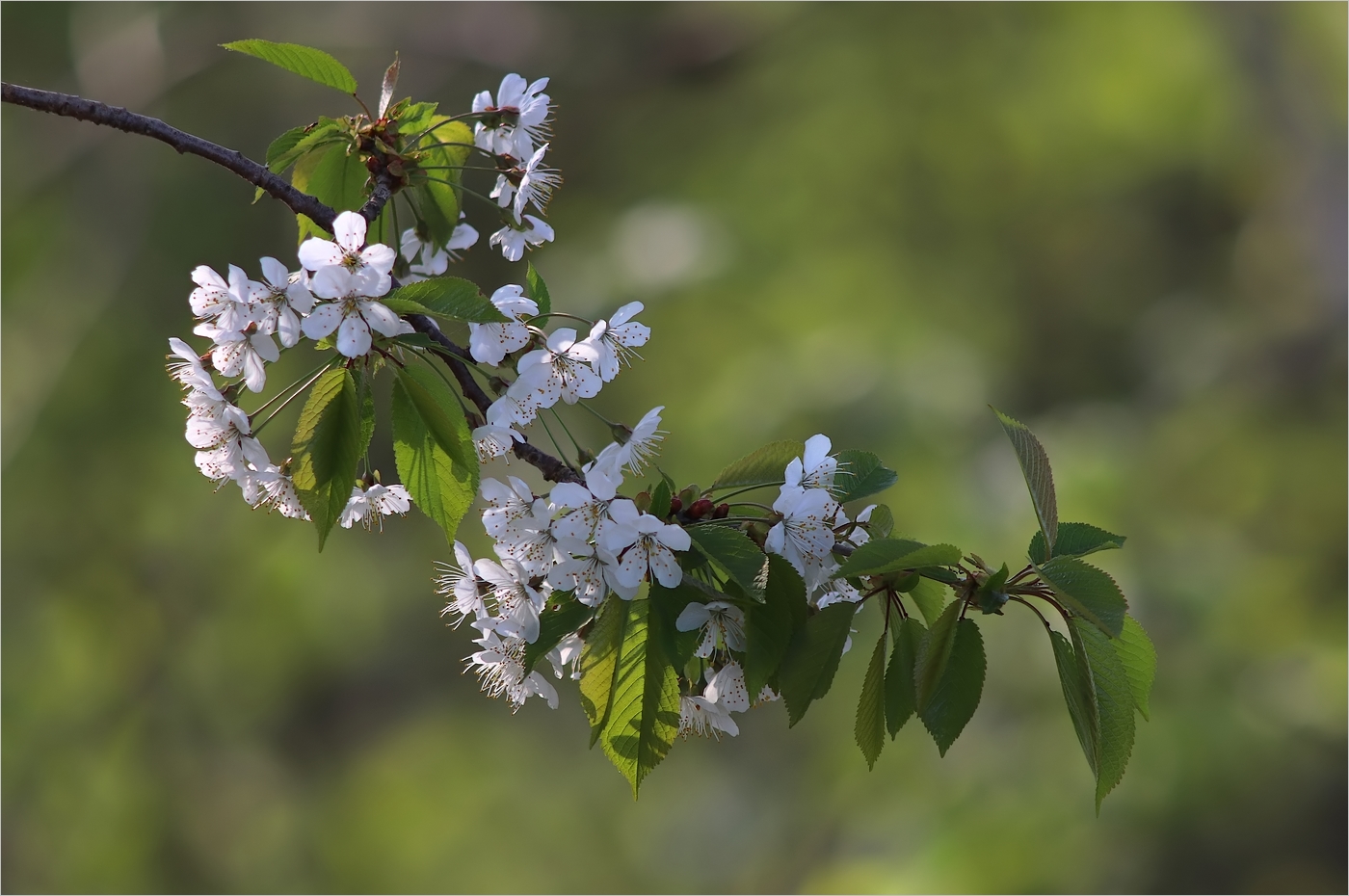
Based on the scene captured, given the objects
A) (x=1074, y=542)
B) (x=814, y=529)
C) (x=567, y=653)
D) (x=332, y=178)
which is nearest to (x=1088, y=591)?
(x=1074, y=542)

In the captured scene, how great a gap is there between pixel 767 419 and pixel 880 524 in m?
4.20

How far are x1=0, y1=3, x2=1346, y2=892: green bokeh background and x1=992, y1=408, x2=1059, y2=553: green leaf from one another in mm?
3830

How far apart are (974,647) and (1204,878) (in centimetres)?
523

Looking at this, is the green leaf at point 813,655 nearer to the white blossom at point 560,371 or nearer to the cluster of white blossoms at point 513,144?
the white blossom at point 560,371

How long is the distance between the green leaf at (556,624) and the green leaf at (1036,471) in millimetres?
363

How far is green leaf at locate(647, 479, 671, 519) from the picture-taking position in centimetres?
84

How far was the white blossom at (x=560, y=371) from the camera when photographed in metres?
0.84

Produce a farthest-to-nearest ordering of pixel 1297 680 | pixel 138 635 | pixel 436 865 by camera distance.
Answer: pixel 436 865 → pixel 138 635 → pixel 1297 680

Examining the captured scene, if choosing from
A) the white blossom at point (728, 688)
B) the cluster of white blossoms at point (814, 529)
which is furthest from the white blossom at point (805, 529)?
the white blossom at point (728, 688)

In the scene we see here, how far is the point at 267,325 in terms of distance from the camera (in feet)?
2.66

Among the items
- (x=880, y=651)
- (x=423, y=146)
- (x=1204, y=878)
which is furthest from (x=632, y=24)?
(x=880, y=651)

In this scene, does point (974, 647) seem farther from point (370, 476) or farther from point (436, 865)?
point (436, 865)

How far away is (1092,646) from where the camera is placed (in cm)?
83

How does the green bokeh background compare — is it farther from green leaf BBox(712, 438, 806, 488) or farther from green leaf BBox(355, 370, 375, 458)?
green leaf BBox(355, 370, 375, 458)
